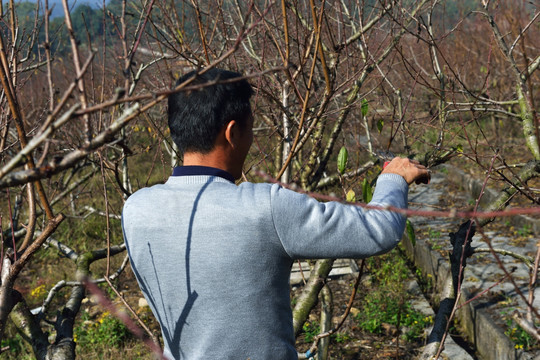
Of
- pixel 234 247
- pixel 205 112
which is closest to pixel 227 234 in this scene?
pixel 234 247

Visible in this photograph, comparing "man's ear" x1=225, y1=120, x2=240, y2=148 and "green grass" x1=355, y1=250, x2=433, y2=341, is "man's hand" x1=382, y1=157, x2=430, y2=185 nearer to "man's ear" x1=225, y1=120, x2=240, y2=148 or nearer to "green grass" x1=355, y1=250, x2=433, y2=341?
"man's ear" x1=225, y1=120, x2=240, y2=148

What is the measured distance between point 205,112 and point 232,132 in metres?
0.10

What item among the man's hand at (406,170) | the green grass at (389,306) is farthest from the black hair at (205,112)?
the green grass at (389,306)

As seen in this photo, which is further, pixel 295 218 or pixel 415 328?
pixel 415 328

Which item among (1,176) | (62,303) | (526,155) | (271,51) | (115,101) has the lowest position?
(62,303)

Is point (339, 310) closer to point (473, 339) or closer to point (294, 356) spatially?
point (473, 339)

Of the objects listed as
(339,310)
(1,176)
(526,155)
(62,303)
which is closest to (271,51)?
(339,310)

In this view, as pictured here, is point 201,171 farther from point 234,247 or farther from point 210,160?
point 234,247

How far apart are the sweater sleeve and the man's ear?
23 cm

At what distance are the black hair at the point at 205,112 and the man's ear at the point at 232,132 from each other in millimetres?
12

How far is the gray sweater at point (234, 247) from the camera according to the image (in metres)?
1.42

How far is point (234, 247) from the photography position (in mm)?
1436

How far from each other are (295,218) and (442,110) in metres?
1.38

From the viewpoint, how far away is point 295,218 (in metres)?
1.41
